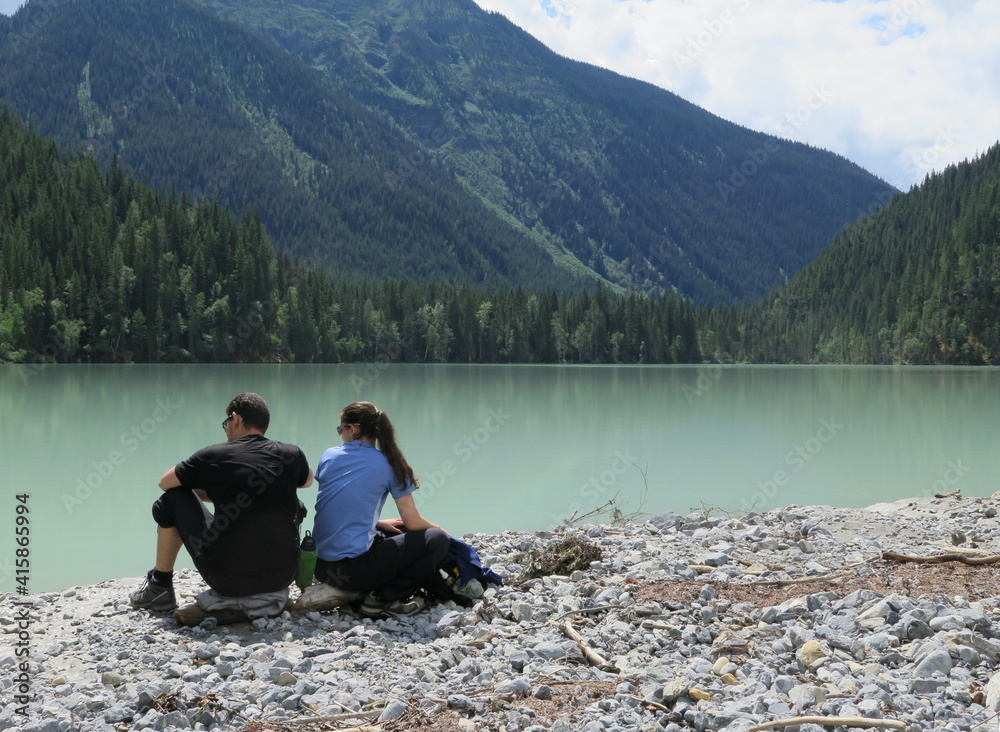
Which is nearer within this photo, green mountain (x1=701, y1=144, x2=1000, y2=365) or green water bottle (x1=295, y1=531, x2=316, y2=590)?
green water bottle (x1=295, y1=531, x2=316, y2=590)

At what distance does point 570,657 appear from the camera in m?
6.67

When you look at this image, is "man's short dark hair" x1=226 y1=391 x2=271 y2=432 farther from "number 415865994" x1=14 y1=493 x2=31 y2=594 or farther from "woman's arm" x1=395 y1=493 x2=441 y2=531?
"number 415865994" x1=14 y1=493 x2=31 y2=594

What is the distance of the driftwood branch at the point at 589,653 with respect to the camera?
6.44m

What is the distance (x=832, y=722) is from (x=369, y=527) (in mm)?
4743

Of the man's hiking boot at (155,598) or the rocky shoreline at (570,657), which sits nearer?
the rocky shoreline at (570,657)

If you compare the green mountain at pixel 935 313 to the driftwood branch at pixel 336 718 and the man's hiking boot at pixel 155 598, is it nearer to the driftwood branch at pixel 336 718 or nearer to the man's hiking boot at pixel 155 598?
the man's hiking boot at pixel 155 598

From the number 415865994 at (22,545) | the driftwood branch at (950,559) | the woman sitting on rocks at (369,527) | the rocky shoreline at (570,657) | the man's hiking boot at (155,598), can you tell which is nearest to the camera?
the rocky shoreline at (570,657)

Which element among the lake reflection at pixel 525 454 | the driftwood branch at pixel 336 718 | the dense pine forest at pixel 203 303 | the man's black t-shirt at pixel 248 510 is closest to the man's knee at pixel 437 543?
the man's black t-shirt at pixel 248 510

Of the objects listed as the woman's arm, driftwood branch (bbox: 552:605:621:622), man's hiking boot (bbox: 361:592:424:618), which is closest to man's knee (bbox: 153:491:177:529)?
man's hiking boot (bbox: 361:592:424:618)

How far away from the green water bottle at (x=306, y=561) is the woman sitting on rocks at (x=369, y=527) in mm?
182

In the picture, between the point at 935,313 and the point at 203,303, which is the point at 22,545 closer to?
the point at 203,303

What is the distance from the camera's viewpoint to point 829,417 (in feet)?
130

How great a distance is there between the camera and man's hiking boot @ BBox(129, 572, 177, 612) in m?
8.16

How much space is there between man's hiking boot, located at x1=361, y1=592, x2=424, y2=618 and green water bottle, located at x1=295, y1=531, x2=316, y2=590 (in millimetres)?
618
